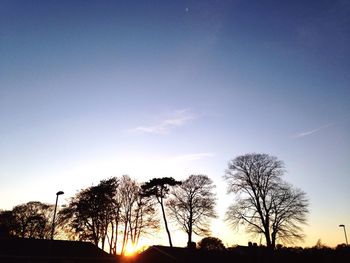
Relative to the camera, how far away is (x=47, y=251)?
107ft

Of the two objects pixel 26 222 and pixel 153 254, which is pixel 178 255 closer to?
pixel 153 254

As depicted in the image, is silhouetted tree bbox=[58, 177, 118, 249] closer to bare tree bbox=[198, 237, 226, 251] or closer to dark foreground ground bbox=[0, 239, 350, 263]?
dark foreground ground bbox=[0, 239, 350, 263]

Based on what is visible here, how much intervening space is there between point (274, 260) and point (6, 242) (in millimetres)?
28343

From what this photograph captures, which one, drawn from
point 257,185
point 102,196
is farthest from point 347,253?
point 102,196

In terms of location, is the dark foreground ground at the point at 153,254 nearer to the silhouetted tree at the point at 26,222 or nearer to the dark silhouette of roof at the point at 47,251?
the dark silhouette of roof at the point at 47,251

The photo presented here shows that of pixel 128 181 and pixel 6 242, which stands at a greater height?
pixel 128 181

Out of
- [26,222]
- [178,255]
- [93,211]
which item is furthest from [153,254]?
[26,222]

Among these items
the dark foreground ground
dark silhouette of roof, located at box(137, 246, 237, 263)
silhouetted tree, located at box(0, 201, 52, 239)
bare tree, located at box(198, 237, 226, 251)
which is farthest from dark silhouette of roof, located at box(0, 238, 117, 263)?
bare tree, located at box(198, 237, 226, 251)

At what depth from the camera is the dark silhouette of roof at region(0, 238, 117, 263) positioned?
98.3 ft

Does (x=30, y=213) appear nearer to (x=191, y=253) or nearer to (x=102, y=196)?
(x=102, y=196)

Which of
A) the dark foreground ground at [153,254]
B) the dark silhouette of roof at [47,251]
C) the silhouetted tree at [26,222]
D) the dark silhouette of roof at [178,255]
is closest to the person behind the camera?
the dark foreground ground at [153,254]

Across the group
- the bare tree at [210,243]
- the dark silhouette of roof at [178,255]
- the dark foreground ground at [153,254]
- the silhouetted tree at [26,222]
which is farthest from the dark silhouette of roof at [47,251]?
the bare tree at [210,243]

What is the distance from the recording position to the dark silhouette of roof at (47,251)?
Answer: 1180 inches

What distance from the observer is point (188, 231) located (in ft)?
137
